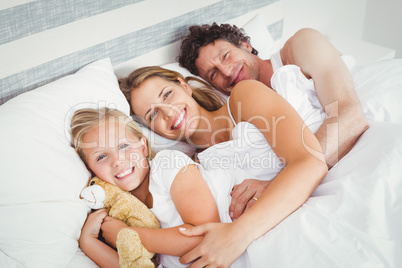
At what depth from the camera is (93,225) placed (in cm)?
113

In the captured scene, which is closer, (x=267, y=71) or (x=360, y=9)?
(x=267, y=71)

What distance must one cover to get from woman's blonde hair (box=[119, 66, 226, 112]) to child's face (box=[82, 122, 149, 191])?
0.26m

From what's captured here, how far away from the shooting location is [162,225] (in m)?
1.19

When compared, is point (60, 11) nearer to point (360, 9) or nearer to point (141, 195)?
point (141, 195)

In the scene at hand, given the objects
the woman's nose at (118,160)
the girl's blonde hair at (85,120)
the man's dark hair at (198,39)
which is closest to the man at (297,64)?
the man's dark hair at (198,39)

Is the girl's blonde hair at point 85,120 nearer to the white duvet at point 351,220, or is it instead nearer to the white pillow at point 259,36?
the white duvet at point 351,220

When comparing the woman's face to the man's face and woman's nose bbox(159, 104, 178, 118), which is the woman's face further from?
the man's face

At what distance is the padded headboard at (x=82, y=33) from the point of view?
47.2 inches

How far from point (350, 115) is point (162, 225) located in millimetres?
774

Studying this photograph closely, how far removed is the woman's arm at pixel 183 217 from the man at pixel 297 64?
0.11 m

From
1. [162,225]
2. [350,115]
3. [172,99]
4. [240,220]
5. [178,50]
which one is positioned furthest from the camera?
[178,50]

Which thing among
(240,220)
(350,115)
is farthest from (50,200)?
(350,115)

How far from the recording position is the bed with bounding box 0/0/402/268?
3.02 ft

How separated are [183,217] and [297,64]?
0.89 m
